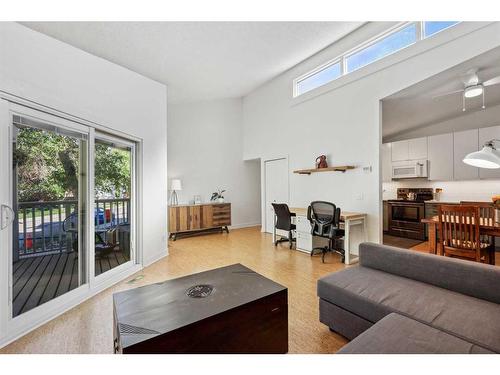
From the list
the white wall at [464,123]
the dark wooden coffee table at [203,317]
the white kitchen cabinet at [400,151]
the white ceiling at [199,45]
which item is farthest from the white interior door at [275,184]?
the dark wooden coffee table at [203,317]

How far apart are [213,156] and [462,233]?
5357 millimetres

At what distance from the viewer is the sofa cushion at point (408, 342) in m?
1.09

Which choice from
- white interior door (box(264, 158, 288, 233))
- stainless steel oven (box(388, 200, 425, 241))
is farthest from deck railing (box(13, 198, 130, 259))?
stainless steel oven (box(388, 200, 425, 241))

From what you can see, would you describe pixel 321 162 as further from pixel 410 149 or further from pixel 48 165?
pixel 48 165

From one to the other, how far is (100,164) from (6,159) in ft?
3.54

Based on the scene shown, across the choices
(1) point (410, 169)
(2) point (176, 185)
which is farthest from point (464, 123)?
(2) point (176, 185)

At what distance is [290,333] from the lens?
1854mm

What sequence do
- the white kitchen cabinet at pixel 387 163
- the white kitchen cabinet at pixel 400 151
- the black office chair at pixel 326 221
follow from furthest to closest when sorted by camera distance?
the white kitchen cabinet at pixel 387 163
the white kitchen cabinet at pixel 400 151
the black office chair at pixel 326 221

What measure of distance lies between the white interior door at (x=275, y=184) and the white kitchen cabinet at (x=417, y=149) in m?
2.65

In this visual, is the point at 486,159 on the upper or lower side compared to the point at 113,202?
upper

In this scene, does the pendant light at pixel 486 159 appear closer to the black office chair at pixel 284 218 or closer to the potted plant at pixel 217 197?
the black office chair at pixel 284 218

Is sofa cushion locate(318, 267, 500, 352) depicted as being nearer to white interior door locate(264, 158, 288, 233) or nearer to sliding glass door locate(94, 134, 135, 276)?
sliding glass door locate(94, 134, 135, 276)

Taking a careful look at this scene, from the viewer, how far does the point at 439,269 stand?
171 cm

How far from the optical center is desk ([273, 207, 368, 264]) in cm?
364
